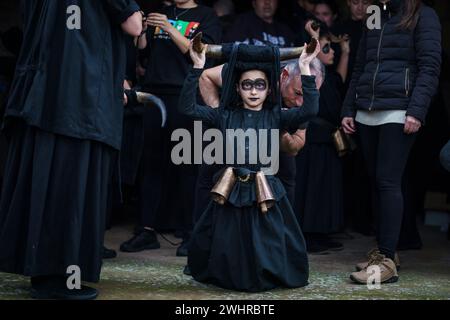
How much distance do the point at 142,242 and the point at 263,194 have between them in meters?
1.61

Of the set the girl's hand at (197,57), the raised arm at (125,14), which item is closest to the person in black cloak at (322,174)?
the girl's hand at (197,57)

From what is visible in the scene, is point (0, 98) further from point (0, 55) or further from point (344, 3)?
point (344, 3)

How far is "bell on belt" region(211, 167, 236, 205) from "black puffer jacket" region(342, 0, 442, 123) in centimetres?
109

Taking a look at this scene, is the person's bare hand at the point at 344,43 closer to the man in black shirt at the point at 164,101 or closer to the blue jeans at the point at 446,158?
the man in black shirt at the point at 164,101

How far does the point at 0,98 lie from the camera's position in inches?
291

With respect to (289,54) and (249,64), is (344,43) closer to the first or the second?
(289,54)

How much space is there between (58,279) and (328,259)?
2247mm

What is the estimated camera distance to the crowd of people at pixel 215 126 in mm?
4242

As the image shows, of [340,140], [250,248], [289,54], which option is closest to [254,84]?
[289,54]

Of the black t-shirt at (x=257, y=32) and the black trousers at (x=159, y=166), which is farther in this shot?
the black t-shirt at (x=257, y=32)

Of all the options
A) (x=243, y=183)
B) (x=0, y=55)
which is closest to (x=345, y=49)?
(x=243, y=183)

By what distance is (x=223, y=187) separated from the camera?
4.79 meters

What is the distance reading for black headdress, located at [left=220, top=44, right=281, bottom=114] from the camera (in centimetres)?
495

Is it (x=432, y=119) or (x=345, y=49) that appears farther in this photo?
(x=432, y=119)
